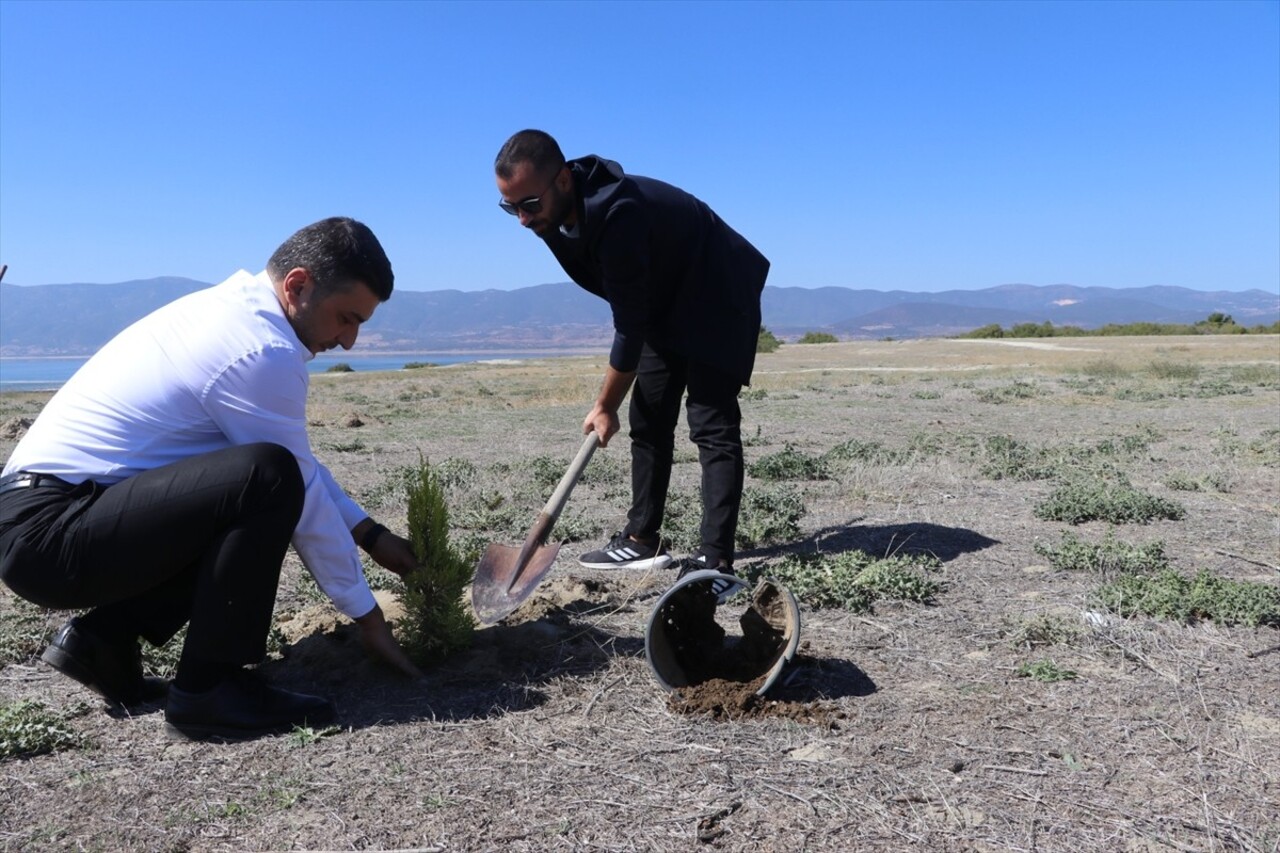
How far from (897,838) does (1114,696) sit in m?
1.27

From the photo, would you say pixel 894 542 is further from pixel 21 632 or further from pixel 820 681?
pixel 21 632

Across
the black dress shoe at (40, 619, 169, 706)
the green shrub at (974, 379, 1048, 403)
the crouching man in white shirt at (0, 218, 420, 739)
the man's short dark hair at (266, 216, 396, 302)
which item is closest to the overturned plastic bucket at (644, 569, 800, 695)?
the crouching man in white shirt at (0, 218, 420, 739)

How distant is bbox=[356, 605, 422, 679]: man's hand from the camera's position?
3383mm

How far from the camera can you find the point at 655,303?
456cm

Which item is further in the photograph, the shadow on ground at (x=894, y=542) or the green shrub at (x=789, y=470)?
the green shrub at (x=789, y=470)

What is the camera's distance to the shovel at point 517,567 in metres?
3.80

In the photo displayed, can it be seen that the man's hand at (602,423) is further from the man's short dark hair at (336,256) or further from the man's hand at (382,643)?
the man's short dark hair at (336,256)

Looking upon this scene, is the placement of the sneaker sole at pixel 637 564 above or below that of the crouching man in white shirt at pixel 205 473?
below

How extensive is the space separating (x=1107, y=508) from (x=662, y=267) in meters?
3.28

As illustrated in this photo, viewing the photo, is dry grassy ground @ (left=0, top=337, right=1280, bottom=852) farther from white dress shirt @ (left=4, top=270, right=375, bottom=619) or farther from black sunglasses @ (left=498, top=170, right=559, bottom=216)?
black sunglasses @ (left=498, top=170, right=559, bottom=216)

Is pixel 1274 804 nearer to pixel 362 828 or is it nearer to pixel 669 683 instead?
pixel 669 683

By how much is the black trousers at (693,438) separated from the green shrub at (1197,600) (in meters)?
1.60

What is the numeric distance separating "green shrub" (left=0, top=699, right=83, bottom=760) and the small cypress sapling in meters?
1.06

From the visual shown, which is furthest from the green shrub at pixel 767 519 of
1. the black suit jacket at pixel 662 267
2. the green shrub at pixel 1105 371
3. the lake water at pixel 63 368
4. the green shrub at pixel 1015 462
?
the lake water at pixel 63 368
